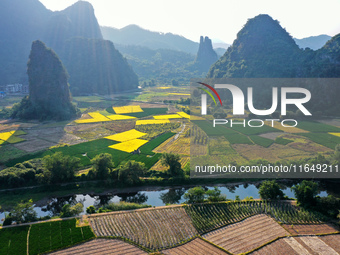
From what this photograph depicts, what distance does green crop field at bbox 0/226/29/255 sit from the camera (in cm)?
1928

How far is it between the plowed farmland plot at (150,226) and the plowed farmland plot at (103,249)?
82cm

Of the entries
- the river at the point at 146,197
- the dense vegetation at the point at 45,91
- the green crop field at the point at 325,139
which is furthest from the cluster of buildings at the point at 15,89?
the green crop field at the point at 325,139

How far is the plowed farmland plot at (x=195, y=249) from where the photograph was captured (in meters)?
19.7

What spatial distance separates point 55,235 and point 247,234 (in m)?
16.8

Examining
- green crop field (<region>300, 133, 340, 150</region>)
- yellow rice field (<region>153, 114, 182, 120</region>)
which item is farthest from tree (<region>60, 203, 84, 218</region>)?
yellow rice field (<region>153, 114, 182, 120</region>)

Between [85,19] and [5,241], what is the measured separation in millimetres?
179146

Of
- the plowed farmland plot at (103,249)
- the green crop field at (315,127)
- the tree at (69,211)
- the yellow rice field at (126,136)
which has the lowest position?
the plowed farmland plot at (103,249)

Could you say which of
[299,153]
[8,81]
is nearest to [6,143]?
[299,153]

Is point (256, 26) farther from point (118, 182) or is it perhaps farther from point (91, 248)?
point (91, 248)

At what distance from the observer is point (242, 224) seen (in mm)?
23141

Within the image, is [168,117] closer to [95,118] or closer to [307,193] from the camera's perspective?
[95,118]

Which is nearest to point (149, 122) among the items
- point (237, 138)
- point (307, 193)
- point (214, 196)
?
point (237, 138)

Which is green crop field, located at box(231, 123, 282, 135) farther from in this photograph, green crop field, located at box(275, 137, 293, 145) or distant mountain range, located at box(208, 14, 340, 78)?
distant mountain range, located at box(208, 14, 340, 78)

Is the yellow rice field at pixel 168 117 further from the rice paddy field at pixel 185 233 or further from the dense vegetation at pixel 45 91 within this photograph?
the rice paddy field at pixel 185 233
